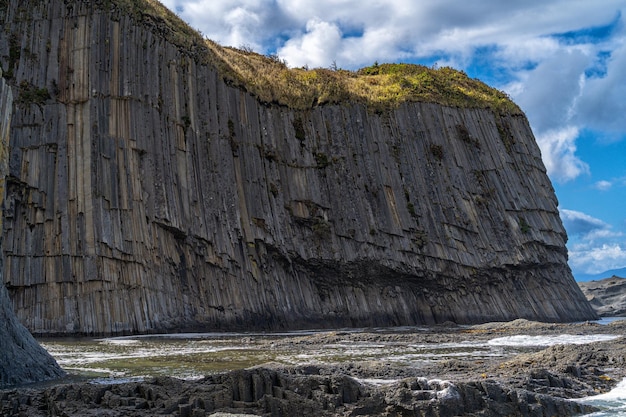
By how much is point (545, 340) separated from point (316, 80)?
30505 millimetres

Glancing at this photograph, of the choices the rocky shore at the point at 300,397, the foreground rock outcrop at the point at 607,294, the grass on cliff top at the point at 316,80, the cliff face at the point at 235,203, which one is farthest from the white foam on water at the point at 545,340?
the foreground rock outcrop at the point at 607,294

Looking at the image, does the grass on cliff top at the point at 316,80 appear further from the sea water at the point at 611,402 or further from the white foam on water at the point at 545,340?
the sea water at the point at 611,402

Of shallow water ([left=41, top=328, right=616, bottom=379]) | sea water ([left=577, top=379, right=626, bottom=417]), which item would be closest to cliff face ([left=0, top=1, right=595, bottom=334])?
shallow water ([left=41, top=328, right=616, bottom=379])

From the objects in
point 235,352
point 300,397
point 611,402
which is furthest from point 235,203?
point 611,402

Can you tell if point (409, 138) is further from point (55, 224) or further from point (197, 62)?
point (55, 224)

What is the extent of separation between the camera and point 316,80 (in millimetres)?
50531

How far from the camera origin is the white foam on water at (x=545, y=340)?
2381 cm

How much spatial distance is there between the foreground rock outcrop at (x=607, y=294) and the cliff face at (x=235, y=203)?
2653cm

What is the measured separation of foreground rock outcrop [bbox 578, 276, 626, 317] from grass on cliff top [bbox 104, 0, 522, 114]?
1227 inches

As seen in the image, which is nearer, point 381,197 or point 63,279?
point 63,279

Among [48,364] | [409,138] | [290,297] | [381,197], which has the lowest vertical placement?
[48,364]

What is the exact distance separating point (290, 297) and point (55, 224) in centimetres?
1471

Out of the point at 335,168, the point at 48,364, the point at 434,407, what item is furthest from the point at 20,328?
the point at 335,168

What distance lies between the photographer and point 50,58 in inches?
1298
